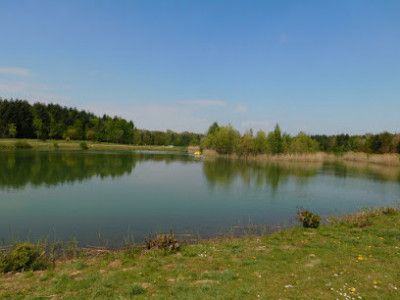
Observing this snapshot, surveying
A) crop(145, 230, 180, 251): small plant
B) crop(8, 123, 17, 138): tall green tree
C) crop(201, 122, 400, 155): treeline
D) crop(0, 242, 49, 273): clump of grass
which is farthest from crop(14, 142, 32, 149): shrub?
crop(145, 230, 180, 251): small plant

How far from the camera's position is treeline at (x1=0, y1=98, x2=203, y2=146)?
86500mm

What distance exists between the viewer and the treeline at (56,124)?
3406 inches

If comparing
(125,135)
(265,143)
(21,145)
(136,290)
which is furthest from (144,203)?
(125,135)

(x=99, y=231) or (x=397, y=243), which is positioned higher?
(x=397, y=243)

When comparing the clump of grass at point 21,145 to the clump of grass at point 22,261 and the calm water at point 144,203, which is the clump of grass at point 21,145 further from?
the clump of grass at point 22,261

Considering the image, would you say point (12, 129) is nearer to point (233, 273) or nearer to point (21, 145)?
point (21, 145)

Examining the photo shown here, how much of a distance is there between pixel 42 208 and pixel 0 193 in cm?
635

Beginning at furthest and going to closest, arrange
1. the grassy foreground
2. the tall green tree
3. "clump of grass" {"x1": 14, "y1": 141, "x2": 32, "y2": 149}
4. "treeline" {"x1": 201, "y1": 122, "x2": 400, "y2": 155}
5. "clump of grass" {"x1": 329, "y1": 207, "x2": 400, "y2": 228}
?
the tall green tree → "treeline" {"x1": 201, "y1": 122, "x2": 400, "y2": 155} → "clump of grass" {"x1": 14, "y1": 141, "x2": 32, "y2": 149} → "clump of grass" {"x1": 329, "y1": 207, "x2": 400, "y2": 228} → the grassy foreground

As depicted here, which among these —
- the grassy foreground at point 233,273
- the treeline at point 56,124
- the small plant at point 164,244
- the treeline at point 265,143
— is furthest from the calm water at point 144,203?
the treeline at point 56,124

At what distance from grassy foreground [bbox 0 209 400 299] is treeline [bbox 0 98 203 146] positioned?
95.5 meters

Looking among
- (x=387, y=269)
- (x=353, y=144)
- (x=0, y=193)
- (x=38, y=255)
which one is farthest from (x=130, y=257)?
(x=353, y=144)

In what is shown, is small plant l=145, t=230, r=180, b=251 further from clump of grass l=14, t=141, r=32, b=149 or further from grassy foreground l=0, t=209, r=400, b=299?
clump of grass l=14, t=141, r=32, b=149

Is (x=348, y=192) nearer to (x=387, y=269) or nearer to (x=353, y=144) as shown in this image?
(x=387, y=269)

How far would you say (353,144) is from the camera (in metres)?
106
